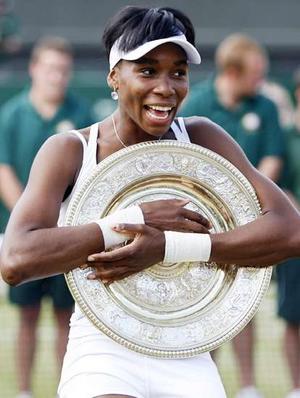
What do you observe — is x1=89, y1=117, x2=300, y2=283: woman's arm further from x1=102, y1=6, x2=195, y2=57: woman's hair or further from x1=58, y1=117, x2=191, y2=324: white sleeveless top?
x1=102, y1=6, x2=195, y2=57: woman's hair

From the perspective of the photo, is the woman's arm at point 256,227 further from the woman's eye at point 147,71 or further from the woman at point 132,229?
the woman's eye at point 147,71

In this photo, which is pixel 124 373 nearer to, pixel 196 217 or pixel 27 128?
pixel 196 217

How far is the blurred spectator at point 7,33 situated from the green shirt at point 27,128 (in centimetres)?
915

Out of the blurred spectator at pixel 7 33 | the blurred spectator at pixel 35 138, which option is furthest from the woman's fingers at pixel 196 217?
the blurred spectator at pixel 7 33

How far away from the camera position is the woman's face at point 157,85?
4297 mm

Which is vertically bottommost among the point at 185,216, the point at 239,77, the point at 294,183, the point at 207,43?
the point at 185,216

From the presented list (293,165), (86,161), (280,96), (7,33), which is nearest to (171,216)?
(86,161)

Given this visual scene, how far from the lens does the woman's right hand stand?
14.1 ft

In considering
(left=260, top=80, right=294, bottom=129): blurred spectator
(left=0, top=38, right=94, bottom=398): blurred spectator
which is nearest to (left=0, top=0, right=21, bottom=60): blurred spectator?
(left=260, top=80, right=294, bottom=129): blurred spectator

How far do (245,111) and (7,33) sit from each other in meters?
9.83

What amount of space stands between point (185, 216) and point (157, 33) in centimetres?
57

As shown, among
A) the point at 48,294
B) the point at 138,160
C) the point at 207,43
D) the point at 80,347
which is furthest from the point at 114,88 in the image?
the point at 207,43

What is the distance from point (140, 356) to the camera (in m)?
4.34

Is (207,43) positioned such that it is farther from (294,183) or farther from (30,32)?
(294,183)
